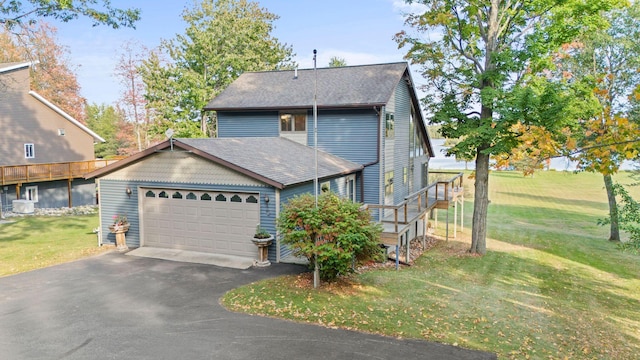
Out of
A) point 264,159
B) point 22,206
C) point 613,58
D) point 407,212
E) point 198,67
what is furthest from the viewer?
point 198,67

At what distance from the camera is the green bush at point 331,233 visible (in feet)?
33.8

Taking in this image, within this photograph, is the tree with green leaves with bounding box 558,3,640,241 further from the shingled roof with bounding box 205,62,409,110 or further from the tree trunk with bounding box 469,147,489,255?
the shingled roof with bounding box 205,62,409,110

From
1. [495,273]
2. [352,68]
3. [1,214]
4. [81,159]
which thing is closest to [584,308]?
[495,273]

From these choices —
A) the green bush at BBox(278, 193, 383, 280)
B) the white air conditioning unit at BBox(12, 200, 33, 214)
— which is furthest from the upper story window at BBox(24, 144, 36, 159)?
the green bush at BBox(278, 193, 383, 280)

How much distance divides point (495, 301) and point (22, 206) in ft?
82.1

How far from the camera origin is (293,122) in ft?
67.4

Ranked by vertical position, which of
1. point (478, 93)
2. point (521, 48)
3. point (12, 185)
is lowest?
point (12, 185)

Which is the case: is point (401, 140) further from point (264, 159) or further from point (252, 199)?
point (252, 199)

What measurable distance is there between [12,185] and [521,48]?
27882 mm

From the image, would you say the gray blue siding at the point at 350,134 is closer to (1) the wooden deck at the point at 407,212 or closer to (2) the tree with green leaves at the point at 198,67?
(1) the wooden deck at the point at 407,212

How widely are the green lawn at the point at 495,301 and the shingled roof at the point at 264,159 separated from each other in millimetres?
3550

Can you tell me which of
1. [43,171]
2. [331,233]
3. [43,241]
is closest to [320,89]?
[331,233]

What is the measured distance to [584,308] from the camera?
38.6ft

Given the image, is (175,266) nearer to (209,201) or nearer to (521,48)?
(209,201)
